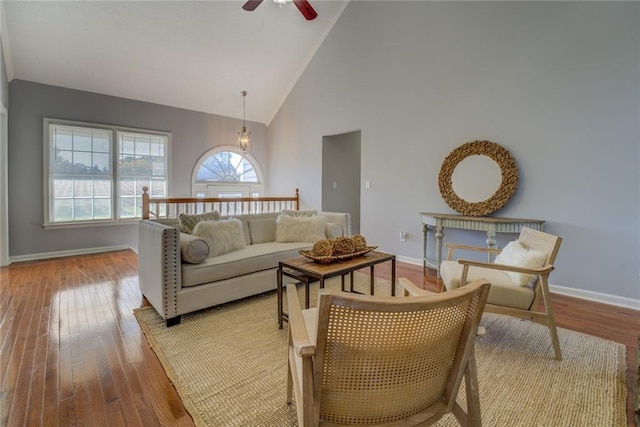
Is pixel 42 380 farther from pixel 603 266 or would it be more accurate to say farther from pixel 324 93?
pixel 324 93

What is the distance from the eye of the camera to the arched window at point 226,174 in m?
6.14

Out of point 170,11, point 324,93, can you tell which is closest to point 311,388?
point 170,11

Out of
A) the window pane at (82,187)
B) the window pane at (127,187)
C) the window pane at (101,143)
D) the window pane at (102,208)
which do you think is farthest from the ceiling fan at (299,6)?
the window pane at (102,208)

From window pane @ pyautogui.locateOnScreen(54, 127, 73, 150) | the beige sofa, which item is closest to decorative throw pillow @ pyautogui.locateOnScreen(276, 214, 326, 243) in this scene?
the beige sofa

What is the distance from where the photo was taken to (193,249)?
8.23 feet

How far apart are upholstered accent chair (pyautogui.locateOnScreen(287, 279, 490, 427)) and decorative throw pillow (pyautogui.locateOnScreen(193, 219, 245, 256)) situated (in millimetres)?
2104

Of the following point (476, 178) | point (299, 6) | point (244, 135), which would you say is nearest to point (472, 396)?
point (476, 178)

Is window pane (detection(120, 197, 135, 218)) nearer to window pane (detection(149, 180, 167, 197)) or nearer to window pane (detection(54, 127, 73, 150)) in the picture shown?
window pane (detection(149, 180, 167, 197))

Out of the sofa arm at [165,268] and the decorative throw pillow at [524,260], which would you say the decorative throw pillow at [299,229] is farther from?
the decorative throw pillow at [524,260]

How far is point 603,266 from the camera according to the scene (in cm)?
290

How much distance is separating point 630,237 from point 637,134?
3.09 feet

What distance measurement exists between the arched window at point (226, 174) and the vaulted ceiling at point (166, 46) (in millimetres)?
991

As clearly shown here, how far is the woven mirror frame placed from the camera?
3.34 metres

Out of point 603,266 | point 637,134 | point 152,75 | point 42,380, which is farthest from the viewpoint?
point 152,75
